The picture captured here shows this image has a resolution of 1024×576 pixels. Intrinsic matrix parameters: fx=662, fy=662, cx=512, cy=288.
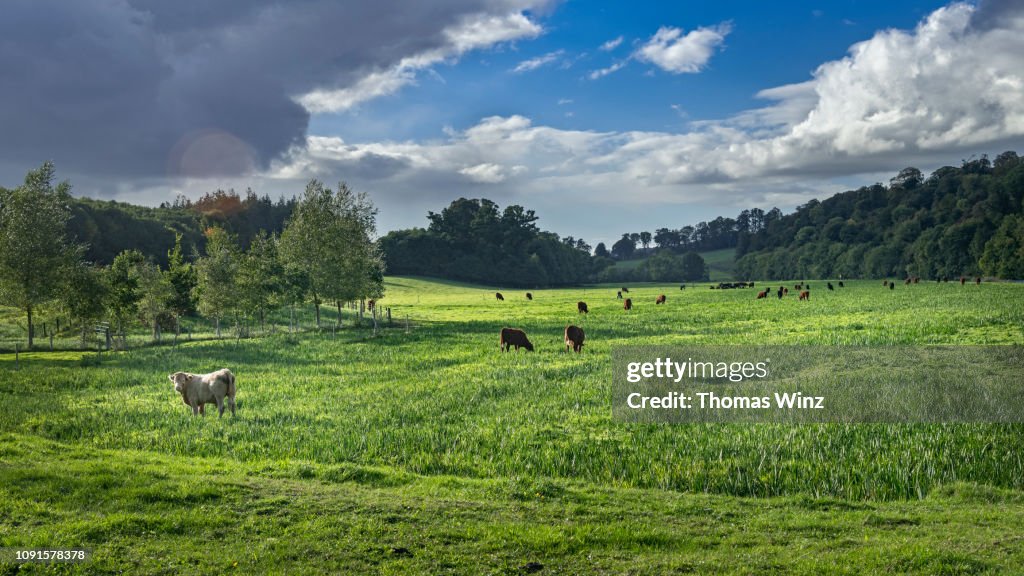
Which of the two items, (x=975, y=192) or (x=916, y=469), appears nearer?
(x=916, y=469)

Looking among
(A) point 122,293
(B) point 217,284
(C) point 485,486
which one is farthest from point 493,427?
(A) point 122,293

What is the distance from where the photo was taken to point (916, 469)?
12828 mm

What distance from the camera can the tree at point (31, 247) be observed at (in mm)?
44031

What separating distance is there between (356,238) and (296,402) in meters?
40.9

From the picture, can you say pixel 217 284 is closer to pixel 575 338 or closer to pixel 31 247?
pixel 31 247

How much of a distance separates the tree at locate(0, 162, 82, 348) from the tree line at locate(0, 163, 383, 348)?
57mm

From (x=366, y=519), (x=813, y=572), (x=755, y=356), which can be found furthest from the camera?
(x=755, y=356)

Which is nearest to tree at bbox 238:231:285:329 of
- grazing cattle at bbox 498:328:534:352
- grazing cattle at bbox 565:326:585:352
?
grazing cattle at bbox 498:328:534:352

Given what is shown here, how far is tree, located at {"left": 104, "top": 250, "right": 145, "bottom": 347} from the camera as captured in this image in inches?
1898

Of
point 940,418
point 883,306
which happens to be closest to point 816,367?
point 940,418

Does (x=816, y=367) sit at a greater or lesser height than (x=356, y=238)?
lesser

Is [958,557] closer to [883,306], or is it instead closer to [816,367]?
[816,367]

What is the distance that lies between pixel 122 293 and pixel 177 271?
11925 mm

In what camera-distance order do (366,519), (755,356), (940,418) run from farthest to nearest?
1. (755,356)
2. (940,418)
3. (366,519)
